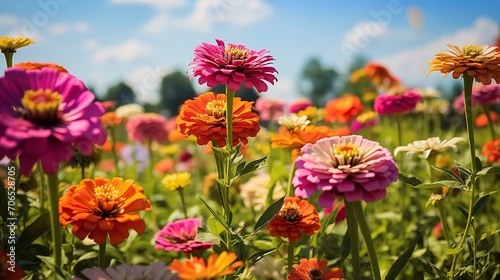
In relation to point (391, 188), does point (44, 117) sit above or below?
above

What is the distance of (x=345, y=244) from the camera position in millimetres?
1369

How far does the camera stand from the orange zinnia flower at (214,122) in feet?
3.71

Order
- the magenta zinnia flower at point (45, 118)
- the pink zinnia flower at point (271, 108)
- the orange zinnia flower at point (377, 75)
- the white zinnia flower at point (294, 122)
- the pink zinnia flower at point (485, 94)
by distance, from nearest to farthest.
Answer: the magenta zinnia flower at point (45, 118), the white zinnia flower at point (294, 122), the pink zinnia flower at point (485, 94), the pink zinnia flower at point (271, 108), the orange zinnia flower at point (377, 75)

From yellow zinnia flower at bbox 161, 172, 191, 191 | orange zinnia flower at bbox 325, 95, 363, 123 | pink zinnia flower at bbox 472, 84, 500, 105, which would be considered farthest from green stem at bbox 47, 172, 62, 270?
pink zinnia flower at bbox 472, 84, 500, 105

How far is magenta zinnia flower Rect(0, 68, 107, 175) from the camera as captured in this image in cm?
79

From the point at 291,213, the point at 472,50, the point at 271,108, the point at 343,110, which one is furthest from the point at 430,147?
the point at 271,108

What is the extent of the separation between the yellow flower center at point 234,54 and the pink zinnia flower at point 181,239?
484 mm

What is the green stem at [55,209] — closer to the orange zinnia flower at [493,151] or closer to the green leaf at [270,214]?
the green leaf at [270,214]

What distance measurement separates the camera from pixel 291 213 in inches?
48.3

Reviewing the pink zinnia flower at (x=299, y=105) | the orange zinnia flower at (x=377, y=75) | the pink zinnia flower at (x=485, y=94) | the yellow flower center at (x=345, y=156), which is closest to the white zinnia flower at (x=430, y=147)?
the yellow flower center at (x=345, y=156)

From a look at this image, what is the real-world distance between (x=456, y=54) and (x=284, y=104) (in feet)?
4.85

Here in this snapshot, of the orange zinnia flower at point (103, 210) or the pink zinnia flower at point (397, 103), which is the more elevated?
the pink zinnia flower at point (397, 103)

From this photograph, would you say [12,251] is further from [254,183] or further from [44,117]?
[254,183]

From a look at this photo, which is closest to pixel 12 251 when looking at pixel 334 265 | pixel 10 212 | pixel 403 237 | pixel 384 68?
pixel 10 212
